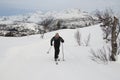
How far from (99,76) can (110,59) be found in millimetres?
4388

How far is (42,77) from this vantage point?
9648 millimetres

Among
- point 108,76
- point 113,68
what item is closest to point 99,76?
point 108,76

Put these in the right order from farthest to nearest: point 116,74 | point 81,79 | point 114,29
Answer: point 114,29, point 116,74, point 81,79

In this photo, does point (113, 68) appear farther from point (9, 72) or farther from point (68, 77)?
point (9, 72)

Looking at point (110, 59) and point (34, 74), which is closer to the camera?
point (34, 74)

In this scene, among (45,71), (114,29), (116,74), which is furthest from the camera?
(114,29)

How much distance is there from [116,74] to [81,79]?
6.19ft

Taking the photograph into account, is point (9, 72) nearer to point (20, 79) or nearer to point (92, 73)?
point (20, 79)

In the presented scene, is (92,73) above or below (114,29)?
below

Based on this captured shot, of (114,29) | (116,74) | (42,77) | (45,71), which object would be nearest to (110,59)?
(114,29)

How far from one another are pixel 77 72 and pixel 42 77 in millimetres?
1850

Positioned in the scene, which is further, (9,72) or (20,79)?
(9,72)

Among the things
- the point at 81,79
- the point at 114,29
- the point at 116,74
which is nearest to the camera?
the point at 81,79

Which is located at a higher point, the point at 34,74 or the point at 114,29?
the point at 114,29
